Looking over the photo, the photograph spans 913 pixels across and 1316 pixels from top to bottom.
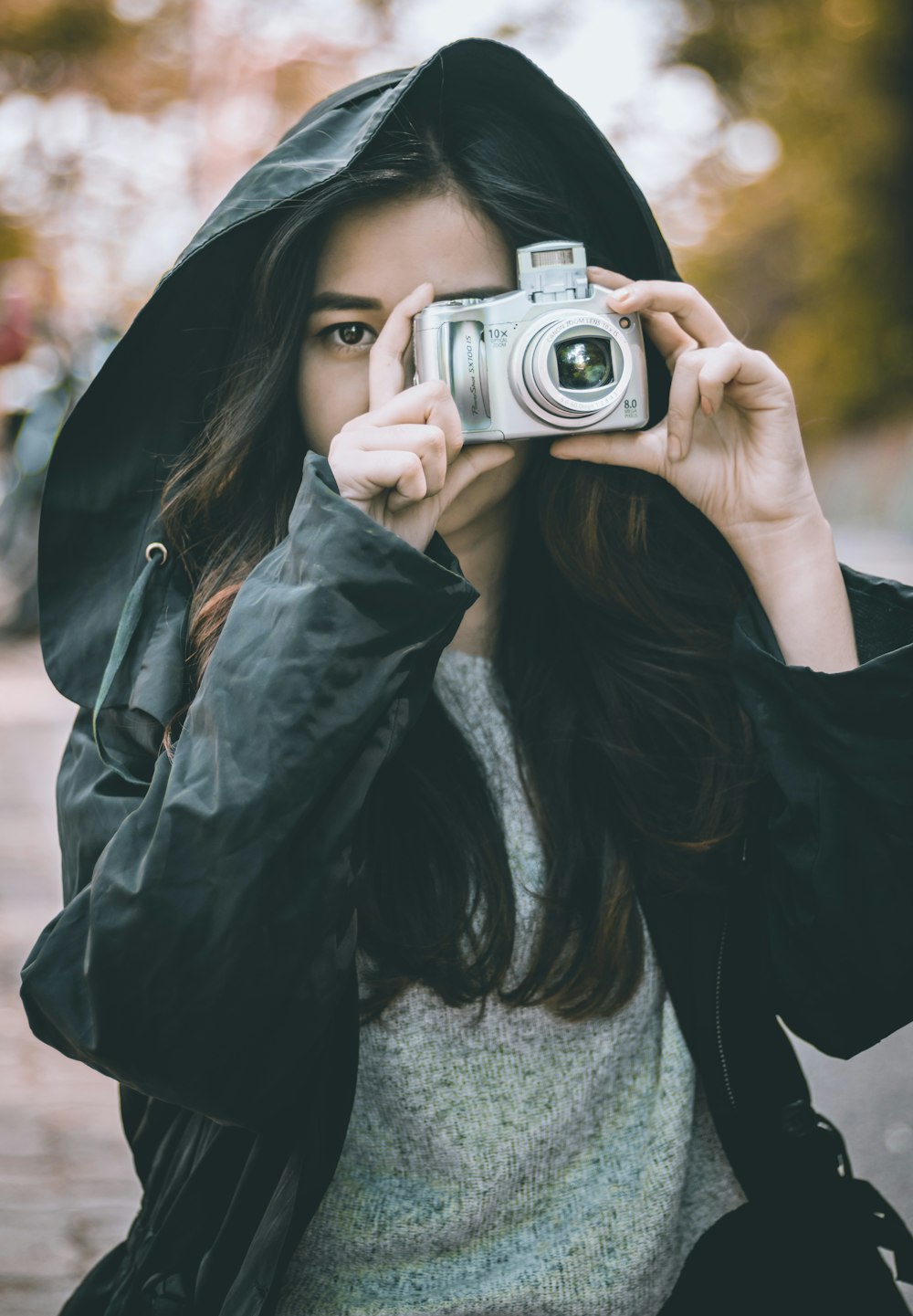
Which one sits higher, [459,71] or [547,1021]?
[459,71]

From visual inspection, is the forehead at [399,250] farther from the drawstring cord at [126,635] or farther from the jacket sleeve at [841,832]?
the jacket sleeve at [841,832]

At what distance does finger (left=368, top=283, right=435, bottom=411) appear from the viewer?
1.31 meters

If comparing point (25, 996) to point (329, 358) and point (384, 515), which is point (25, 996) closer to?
point (384, 515)

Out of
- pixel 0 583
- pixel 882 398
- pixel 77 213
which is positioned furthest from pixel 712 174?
pixel 0 583

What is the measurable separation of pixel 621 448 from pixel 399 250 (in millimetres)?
356

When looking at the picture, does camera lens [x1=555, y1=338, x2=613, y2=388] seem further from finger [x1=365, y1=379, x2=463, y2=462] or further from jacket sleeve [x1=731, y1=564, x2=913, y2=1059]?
jacket sleeve [x1=731, y1=564, x2=913, y2=1059]

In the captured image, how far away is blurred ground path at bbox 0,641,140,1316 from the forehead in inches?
75.6

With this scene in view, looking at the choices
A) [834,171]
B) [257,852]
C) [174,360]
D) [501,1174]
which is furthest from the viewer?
[834,171]

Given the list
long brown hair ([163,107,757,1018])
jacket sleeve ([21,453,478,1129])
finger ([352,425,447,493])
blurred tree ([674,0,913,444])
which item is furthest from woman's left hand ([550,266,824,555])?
blurred tree ([674,0,913,444])

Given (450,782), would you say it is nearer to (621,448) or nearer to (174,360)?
(621,448)

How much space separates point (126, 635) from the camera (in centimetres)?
133

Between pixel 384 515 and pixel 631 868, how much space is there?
0.55 meters

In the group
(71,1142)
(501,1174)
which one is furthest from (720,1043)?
(71,1142)

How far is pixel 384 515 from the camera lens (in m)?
1.25
